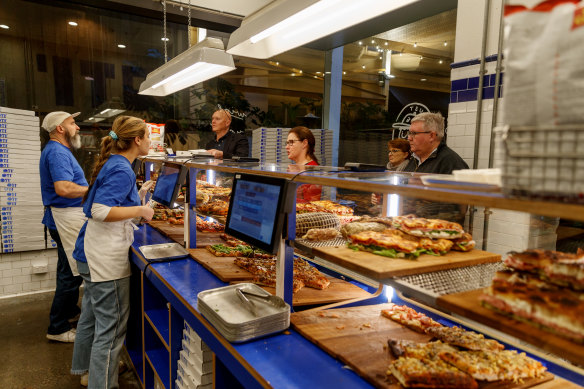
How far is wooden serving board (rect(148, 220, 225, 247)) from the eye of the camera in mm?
3064

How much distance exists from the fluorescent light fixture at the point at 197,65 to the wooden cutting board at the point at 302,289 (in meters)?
1.39

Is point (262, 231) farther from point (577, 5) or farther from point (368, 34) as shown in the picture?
point (368, 34)

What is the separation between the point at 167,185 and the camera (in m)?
3.04

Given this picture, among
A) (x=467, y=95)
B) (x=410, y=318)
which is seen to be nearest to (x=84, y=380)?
(x=410, y=318)

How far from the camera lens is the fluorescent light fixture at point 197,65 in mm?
2799

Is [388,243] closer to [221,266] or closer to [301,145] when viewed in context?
[221,266]

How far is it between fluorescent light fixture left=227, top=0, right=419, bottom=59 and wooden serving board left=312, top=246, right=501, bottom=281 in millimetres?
1071

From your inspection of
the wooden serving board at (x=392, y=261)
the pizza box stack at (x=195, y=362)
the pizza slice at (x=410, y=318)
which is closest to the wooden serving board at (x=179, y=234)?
the pizza box stack at (x=195, y=362)

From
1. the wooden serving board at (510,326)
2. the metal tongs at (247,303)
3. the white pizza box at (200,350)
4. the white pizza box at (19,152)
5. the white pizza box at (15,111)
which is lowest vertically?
the white pizza box at (200,350)

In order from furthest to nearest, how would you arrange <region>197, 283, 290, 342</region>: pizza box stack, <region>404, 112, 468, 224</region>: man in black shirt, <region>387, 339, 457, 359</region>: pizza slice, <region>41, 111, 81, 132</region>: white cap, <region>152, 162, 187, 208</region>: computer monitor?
<region>41, 111, 81, 132</region>: white cap < <region>404, 112, 468, 224</region>: man in black shirt < <region>152, 162, 187, 208</region>: computer monitor < <region>197, 283, 290, 342</region>: pizza box stack < <region>387, 339, 457, 359</region>: pizza slice

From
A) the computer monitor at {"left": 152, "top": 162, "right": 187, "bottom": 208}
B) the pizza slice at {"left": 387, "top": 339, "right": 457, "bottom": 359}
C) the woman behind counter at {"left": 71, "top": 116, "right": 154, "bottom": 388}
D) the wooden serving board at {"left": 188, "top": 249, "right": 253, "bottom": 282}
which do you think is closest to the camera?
the pizza slice at {"left": 387, "top": 339, "right": 457, "bottom": 359}

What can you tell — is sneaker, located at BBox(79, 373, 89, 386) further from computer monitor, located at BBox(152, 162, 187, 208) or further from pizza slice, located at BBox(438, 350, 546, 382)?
pizza slice, located at BBox(438, 350, 546, 382)

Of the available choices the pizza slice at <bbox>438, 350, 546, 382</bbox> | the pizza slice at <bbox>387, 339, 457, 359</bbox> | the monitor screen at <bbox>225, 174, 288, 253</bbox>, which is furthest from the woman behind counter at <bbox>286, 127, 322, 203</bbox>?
the pizza slice at <bbox>438, 350, 546, 382</bbox>

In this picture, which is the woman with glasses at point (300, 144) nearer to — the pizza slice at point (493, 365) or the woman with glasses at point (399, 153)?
the woman with glasses at point (399, 153)
